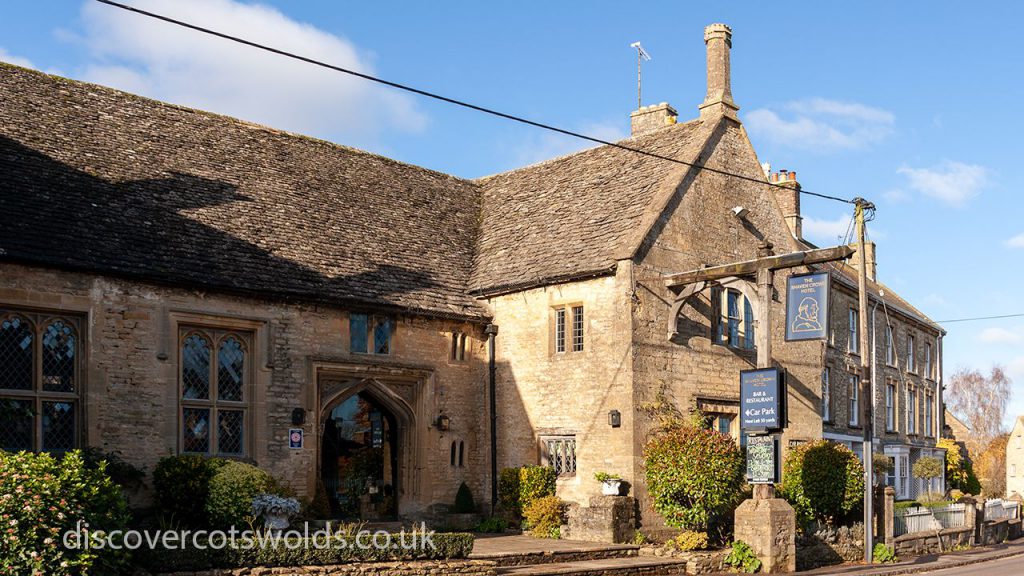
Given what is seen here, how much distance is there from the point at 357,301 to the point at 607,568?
303 inches

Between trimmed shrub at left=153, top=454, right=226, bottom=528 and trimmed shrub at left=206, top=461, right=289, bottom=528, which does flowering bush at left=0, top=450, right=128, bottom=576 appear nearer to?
trimmed shrub at left=206, top=461, right=289, bottom=528

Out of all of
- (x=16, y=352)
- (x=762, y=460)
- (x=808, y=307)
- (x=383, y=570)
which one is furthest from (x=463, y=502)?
(x=16, y=352)

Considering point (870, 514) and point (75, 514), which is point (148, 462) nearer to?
point (75, 514)

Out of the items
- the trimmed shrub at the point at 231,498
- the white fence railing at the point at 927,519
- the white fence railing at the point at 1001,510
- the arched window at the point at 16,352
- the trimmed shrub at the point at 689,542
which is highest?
the arched window at the point at 16,352

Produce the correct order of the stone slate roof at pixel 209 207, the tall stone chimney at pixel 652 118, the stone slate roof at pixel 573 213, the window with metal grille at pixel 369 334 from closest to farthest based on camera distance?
the stone slate roof at pixel 209 207, the window with metal grille at pixel 369 334, the stone slate roof at pixel 573 213, the tall stone chimney at pixel 652 118

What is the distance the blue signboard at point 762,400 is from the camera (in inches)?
790

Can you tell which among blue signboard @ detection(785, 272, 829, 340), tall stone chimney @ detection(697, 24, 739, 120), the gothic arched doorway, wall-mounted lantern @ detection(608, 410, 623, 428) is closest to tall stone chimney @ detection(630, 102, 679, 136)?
tall stone chimney @ detection(697, 24, 739, 120)

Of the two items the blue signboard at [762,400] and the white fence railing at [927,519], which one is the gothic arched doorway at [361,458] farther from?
the white fence railing at [927,519]

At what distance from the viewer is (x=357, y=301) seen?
21656mm

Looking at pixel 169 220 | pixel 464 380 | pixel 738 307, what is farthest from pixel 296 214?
pixel 738 307

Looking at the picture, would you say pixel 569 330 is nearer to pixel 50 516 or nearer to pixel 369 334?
pixel 369 334

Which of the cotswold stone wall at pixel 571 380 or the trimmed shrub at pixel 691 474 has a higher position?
the cotswold stone wall at pixel 571 380

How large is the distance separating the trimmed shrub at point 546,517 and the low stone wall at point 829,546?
522cm

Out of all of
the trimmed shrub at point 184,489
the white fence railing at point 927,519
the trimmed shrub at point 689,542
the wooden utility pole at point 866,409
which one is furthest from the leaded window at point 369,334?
the white fence railing at point 927,519
